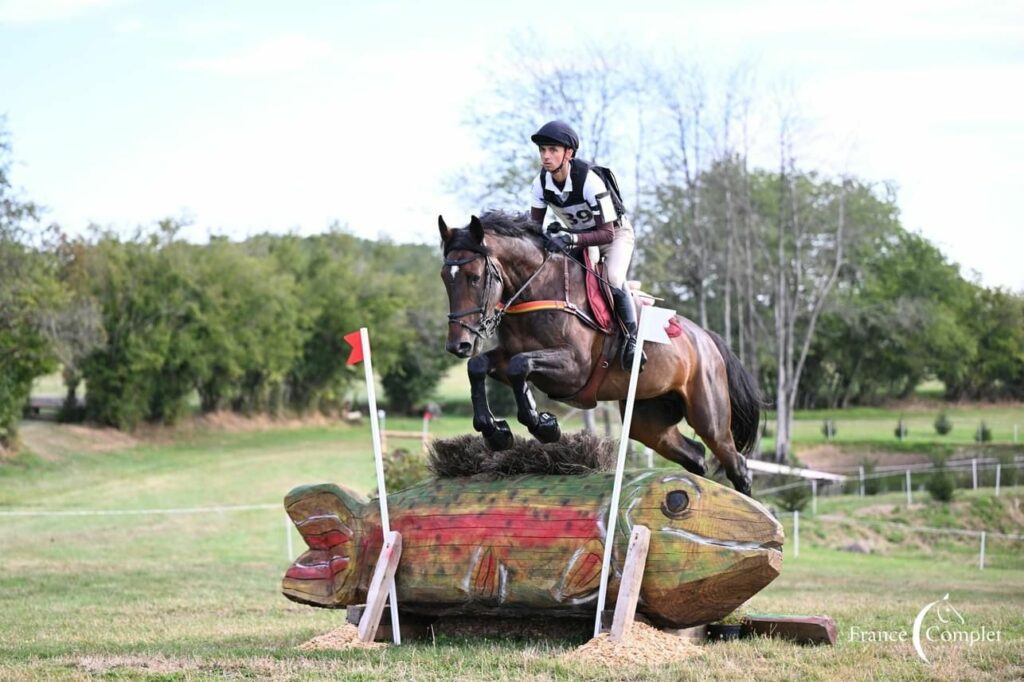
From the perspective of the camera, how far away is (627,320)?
6.83 meters

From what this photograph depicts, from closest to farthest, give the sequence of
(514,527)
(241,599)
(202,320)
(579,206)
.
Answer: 1. (514,527)
2. (579,206)
3. (241,599)
4. (202,320)

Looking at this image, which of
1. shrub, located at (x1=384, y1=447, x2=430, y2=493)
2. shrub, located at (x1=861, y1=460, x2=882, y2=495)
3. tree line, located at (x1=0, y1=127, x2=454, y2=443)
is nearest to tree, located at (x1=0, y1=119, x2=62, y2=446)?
tree line, located at (x1=0, y1=127, x2=454, y2=443)

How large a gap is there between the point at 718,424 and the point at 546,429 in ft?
6.23

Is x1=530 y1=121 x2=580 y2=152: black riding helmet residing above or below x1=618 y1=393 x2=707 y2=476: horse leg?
above

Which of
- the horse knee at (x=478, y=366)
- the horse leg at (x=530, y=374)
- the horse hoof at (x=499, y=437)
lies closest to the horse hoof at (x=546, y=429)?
the horse leg at (x=530, y=374)

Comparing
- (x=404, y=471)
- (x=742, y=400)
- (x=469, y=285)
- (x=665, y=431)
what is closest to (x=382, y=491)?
(x=469, y=285)

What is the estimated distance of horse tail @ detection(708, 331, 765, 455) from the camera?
7.93 m

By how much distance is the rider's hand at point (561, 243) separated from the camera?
6637 mm

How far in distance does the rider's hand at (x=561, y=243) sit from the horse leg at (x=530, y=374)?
67 centimetres

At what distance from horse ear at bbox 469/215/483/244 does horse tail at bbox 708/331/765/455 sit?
2467mm

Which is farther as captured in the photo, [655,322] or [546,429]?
[546,429]

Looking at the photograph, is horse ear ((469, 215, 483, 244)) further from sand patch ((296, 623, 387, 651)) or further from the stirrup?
sand patch ((296, 623, 387, 651))

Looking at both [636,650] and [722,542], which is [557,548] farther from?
[722,542]

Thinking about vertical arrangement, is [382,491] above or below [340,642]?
above
